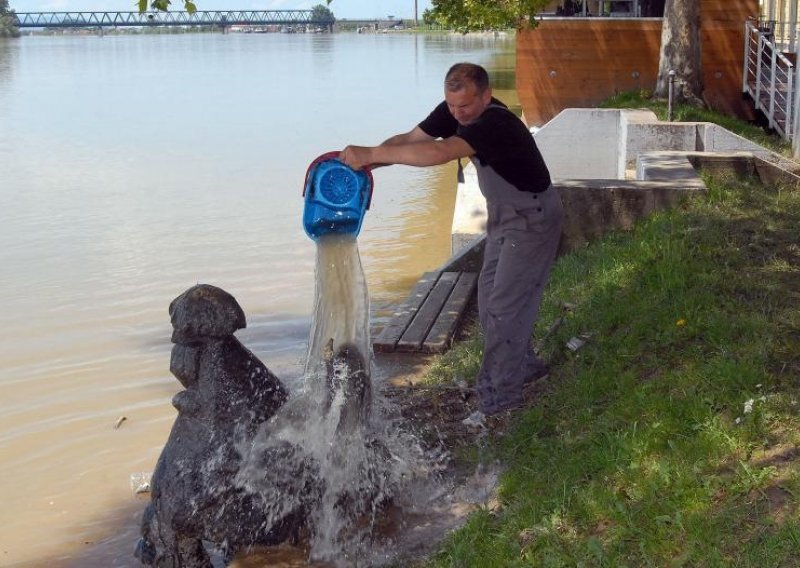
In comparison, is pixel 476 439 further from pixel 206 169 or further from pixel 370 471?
pixel 206 169

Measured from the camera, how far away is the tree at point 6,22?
110 metres

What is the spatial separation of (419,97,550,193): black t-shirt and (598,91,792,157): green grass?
8.26m

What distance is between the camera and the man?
201 inches

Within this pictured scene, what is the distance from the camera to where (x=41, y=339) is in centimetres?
975

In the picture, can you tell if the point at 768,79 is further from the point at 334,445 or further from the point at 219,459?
the point at 219,459

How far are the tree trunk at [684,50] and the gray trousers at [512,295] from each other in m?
11.5

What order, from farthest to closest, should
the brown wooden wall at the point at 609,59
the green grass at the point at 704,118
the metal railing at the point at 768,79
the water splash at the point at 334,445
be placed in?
the brown wooden wall at the point at 609,59 < the metal railing at the point at 768,79 < the green grass at the point at 704,118 < the water splash at the point at 334,445

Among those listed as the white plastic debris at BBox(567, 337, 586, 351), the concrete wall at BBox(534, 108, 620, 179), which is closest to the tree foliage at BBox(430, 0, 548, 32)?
the concrete wall at BBox(534, 108, 620, 179)

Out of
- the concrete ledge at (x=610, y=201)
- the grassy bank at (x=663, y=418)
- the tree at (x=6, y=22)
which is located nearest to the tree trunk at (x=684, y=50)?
the concrete ledge at (x=610, y=201)

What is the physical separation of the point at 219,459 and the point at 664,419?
201 centimetres

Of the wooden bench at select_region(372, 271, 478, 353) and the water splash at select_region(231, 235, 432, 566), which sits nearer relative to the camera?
the water splash at select_region(231, 235, 432, 566)

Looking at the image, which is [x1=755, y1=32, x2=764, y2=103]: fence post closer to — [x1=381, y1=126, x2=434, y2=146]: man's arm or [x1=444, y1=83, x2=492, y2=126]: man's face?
[x1=381, y1=126, x2=434, y2=146]: man's arm

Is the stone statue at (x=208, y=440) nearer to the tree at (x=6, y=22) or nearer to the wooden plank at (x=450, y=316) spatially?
the wooden plank at (x=450, y=316)

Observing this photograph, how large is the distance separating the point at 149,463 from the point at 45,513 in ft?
2.52
